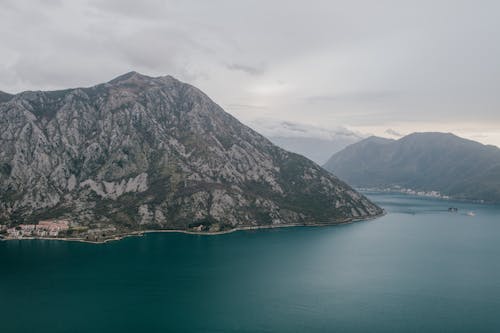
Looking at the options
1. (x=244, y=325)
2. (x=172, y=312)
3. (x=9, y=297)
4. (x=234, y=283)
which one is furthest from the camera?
(x=234, y=283)

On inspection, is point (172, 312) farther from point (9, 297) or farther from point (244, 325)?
point (9, 297)

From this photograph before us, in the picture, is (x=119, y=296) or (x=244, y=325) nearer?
(x=244, y=325)

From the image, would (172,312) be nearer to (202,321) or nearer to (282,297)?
(202,321)

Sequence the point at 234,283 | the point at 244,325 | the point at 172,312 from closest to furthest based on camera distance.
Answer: the point at 244,325 → the point at 172,312 → the point at 234,283

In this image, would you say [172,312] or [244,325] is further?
[172,312]

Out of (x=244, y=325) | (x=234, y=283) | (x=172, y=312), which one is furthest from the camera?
(x=234, y=283)

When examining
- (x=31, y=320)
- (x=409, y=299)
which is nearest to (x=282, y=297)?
(x=409, y=299)

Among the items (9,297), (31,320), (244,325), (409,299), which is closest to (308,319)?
(244,325)

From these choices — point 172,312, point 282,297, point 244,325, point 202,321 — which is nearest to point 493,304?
point 282,297
